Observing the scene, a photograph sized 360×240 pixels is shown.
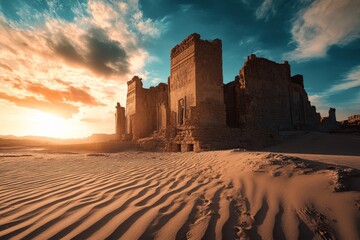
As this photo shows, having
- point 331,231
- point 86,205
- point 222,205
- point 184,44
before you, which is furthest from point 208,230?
point 184,44

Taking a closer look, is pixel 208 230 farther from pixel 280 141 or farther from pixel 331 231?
pixel 280 141

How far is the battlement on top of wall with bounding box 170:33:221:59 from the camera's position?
13641 millimetres

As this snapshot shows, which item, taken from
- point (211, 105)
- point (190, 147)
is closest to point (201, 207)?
point (190, 147)

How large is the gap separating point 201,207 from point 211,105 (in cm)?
1171

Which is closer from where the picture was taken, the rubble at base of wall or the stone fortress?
the rubble at base of wall

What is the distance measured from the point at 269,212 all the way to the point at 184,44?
14241 millimetres

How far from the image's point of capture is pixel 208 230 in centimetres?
175

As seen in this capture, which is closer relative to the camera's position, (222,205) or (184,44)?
(222,205)

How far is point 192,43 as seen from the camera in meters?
13.8

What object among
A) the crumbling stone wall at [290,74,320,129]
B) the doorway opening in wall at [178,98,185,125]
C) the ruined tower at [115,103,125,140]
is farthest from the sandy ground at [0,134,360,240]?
the ruined tower at [115,103,125,140]

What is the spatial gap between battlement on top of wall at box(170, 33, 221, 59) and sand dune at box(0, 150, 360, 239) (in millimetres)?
12174

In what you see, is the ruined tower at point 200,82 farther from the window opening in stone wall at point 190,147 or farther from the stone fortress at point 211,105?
the window opening in stone wall at point 190,147

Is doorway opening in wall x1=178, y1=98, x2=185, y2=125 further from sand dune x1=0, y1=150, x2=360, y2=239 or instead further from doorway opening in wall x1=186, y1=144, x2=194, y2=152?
sand dune x1=0, y1=150, x2=360, y2=239

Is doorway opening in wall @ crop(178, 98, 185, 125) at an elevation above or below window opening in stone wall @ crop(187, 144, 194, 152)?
above
